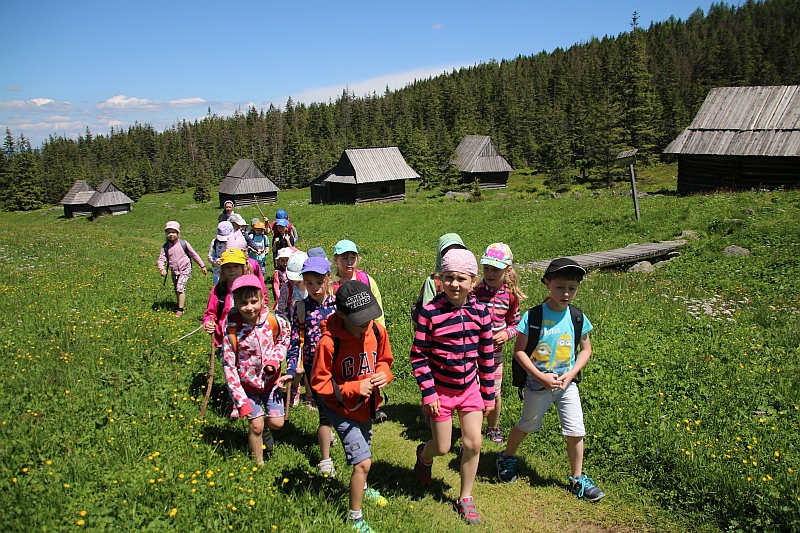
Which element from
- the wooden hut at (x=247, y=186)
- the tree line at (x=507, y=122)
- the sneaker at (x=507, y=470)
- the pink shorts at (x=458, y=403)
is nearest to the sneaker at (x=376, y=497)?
the pink shorts at (x=458, y=403)

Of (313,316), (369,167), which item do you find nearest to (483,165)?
(369,167)

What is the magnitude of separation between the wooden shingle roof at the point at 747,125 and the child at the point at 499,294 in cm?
2367

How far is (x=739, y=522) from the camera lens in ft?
14.1

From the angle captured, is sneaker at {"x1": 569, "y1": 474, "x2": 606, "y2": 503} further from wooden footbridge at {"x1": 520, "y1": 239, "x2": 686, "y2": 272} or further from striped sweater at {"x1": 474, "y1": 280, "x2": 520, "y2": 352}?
wooden footbridge at {"x1": 520, "y1": 239, "x2": 686, "y2": 272}

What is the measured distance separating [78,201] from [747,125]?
212 ft

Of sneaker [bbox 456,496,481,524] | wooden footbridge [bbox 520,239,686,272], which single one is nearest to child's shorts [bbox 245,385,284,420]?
sneaker [bbox 456,496,481,524]

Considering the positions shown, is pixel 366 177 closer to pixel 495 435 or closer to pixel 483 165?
pixel 483 165

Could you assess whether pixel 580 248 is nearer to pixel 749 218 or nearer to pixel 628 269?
pixel 628 269

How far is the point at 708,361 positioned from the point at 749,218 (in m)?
12.5

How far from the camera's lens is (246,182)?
182 ft

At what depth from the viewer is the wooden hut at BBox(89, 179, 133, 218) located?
57531 millimetres

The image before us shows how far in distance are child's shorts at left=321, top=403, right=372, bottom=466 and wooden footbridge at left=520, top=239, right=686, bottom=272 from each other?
34.4 feet

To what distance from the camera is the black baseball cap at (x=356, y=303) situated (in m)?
3.85

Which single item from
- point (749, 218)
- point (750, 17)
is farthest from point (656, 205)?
point (750, 17)
